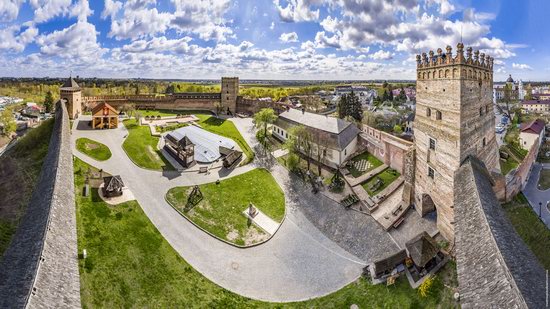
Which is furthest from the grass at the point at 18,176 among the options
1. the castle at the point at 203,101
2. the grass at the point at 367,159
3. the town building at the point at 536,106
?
the town building at the point at 536,106

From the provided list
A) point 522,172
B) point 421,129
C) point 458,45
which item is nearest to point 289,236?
point 421,129

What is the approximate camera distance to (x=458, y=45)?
19.3 meters

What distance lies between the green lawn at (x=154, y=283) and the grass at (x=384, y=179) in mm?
11377

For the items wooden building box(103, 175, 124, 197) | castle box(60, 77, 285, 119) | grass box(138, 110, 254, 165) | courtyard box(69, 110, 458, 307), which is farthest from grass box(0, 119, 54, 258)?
castle box(60, 77, 285, 119)

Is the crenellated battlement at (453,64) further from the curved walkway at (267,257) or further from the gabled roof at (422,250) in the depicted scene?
the curved walkway at (267,257)

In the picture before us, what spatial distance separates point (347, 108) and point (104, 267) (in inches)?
1827

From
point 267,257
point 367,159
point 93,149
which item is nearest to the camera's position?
point 267,257

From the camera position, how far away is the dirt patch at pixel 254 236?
82.1ft

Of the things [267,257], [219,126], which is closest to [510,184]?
[267,257]

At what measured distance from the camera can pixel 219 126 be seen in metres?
52.0

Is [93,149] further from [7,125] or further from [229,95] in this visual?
[229,95]

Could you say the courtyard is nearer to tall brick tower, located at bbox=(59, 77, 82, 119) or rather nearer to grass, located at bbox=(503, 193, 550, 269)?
grass, located at bbox=(503, 193, 550, 269)

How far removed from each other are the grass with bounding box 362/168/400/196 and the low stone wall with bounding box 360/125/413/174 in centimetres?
61

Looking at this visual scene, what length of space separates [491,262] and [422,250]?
10260 millimetres
